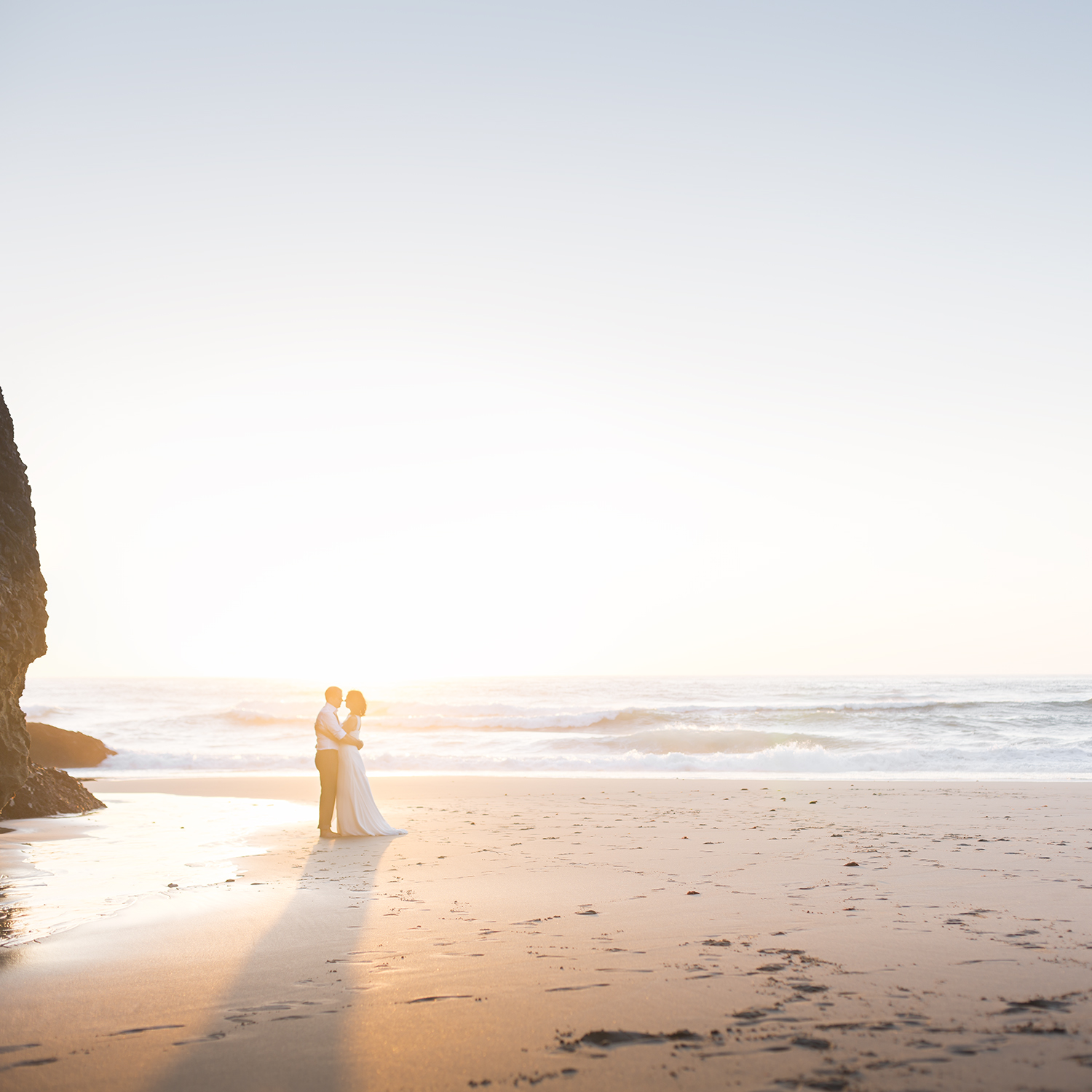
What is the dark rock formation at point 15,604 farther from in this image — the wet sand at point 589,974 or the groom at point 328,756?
the groom at point 328,756

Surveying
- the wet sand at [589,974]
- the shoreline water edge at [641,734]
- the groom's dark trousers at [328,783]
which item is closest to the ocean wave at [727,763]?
the shoreline water edge at [641,734]

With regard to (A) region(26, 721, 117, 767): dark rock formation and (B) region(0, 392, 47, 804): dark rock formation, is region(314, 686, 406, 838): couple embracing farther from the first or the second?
(A) region(26, 721, 117, 767): dark rock formation

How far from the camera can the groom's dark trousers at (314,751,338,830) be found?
1078 centimetres

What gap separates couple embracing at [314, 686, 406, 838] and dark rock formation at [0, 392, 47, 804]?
10.8 ft

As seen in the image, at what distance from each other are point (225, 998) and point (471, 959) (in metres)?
1.28

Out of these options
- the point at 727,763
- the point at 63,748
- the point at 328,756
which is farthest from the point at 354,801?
the point at 63,748

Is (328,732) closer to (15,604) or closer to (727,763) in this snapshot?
(15,604)

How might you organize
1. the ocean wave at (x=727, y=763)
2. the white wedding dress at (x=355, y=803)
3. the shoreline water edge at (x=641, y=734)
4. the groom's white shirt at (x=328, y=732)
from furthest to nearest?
the shoreline water edge at (x=641, y=734), the ocean wave at (x=727, y=763), the groom's white shirt at (x=328, y=732), the white wedding dress at (x=355, y=803)

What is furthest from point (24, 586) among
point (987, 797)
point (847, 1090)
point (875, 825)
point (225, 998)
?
point (987, 797)

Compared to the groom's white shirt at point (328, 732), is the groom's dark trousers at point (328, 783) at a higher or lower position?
lower

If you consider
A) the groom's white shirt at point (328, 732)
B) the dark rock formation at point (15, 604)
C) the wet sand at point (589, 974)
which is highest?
the dark rock formation at point (15, 604)

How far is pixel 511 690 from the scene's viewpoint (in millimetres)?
65812

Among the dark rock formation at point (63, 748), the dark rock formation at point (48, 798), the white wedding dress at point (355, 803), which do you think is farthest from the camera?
the dark rock formation at point (63, 748)

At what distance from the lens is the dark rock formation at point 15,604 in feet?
28.1
